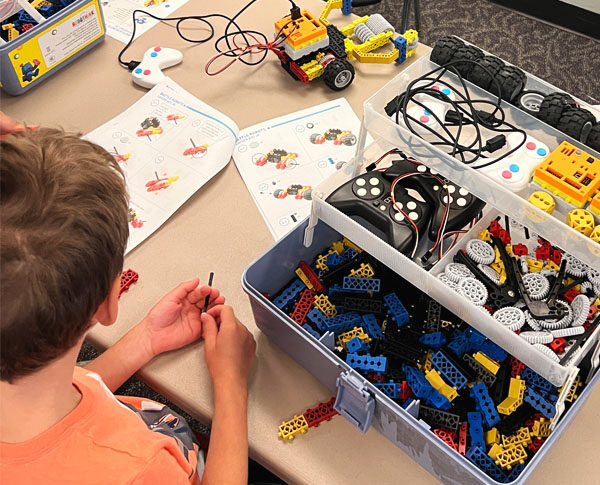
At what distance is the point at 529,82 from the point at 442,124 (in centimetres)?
15

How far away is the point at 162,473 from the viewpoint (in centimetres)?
67

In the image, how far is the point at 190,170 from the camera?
1.06m

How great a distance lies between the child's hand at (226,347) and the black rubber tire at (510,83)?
0.47 metres

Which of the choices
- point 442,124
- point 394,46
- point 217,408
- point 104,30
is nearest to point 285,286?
point 217,408

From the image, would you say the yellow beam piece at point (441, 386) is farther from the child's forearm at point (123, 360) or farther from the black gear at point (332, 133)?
the black gear at point (332, 133)

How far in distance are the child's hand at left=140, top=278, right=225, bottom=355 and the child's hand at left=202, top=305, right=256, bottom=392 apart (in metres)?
0.02

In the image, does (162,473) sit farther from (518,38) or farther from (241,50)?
(518,38)

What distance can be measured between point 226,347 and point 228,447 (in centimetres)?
12

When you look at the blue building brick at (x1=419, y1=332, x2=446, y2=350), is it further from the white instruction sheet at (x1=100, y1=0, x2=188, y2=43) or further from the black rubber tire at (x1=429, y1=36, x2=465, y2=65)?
the white instruction sheet at (x1=100, y1=0, x2=188, y2=43)

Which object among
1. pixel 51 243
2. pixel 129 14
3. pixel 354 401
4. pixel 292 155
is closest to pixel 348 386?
pixel 354 401

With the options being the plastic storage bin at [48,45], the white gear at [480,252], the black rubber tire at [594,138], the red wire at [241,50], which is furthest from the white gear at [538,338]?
the plastic storage bin at [48,45]

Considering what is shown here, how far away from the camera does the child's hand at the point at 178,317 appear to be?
2.80 feet

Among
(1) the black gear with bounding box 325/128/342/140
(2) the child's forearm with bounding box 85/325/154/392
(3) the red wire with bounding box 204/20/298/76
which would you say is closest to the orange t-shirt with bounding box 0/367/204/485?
(2) the child's forearm with bounding box 85/325/154/392

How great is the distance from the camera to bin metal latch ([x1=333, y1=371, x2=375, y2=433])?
72 cm
